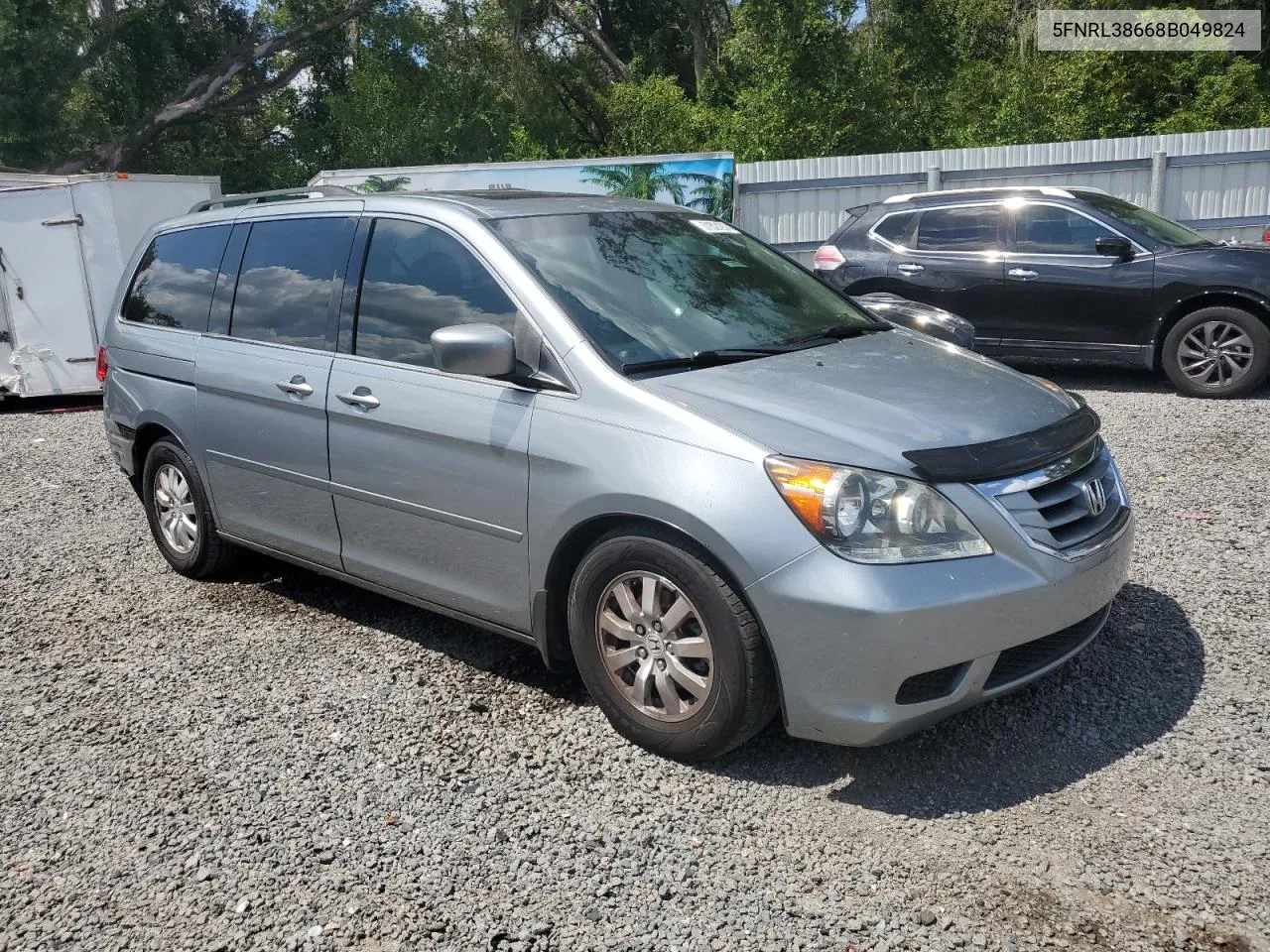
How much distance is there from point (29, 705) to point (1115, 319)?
819cm

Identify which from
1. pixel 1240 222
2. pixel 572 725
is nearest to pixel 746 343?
pixel 572 725

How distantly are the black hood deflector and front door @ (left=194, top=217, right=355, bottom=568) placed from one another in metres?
2.40

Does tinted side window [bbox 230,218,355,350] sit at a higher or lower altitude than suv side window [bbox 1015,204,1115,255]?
higher

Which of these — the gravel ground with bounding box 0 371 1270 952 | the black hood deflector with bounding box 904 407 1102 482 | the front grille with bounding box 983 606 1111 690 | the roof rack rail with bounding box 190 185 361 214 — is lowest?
the gravel ground with bounding box 0 371 1270 952

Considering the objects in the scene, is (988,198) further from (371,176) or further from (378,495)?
(371,176)

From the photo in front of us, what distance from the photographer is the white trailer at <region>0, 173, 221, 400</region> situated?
37.4 feet

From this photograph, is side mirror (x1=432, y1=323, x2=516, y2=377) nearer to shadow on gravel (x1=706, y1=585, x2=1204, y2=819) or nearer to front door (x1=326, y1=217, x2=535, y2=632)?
front door (x1=326, y1=217, x2=535, y2=632)

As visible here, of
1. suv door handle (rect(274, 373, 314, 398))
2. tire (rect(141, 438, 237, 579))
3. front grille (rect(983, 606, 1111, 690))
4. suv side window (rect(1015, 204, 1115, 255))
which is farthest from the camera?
suv side window (rect(1015, 204, 1115, 255))

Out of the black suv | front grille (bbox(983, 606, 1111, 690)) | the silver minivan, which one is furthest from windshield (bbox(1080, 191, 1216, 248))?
front grille (bbox(983, 606, 1111, 690))

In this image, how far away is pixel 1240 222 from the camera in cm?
1467

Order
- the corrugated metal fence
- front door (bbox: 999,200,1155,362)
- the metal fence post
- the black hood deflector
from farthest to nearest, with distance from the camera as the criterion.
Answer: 1. the corrugated metal fence
2. the metal fence post
3. front door (bbox: 999,200,1155,362)
4. the black hood deflector

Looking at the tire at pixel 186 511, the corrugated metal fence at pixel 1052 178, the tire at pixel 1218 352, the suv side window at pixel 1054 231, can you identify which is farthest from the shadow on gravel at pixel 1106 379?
the tire at pixel 186 511

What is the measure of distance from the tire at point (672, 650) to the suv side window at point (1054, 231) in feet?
23.6

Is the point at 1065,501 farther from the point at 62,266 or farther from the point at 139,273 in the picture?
the point at 62,266
